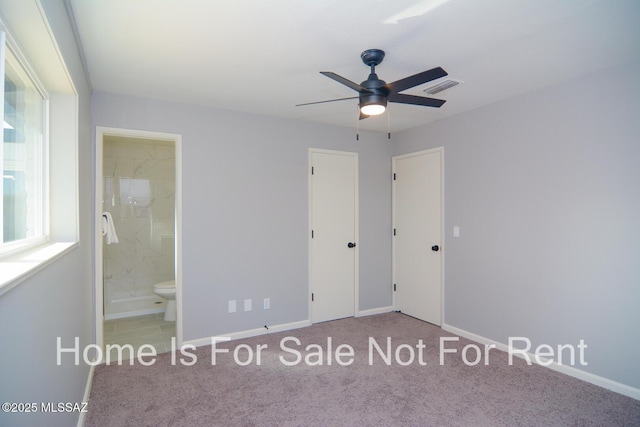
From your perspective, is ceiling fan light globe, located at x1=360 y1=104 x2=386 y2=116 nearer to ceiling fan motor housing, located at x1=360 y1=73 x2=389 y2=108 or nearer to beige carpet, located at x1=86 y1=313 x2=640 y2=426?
ceiling fan motor housing, located at x1=360 y1=73 x2=389 y2=108

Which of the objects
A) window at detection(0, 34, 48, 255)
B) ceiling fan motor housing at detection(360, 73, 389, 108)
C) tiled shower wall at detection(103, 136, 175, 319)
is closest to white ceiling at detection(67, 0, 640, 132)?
ceiling fan motor housing at detection(360, 73, 389, 108)

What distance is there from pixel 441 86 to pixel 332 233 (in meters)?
2.09

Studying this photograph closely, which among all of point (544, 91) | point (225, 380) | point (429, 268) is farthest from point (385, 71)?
point (225, 380)

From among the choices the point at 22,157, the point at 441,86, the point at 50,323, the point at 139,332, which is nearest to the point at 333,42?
the point at 441,86

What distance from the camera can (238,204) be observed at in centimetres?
369

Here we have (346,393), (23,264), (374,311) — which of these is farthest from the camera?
(374,311)

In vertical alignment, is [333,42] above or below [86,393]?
above

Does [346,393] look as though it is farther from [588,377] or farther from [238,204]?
[238,204]

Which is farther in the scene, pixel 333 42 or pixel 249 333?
pixel 249 333

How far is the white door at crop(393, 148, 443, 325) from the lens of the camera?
4078 mm

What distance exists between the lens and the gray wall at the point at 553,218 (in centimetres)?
255

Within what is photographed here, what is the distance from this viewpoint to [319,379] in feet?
9.12

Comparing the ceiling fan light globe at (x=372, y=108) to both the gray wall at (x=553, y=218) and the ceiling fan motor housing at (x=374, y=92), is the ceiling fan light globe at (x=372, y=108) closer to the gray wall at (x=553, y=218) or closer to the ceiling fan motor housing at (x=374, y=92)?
the ceiling fan motor housing at (x=374, y=92)

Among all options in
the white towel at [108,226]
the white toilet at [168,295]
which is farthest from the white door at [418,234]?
the white towel at [108,226]
